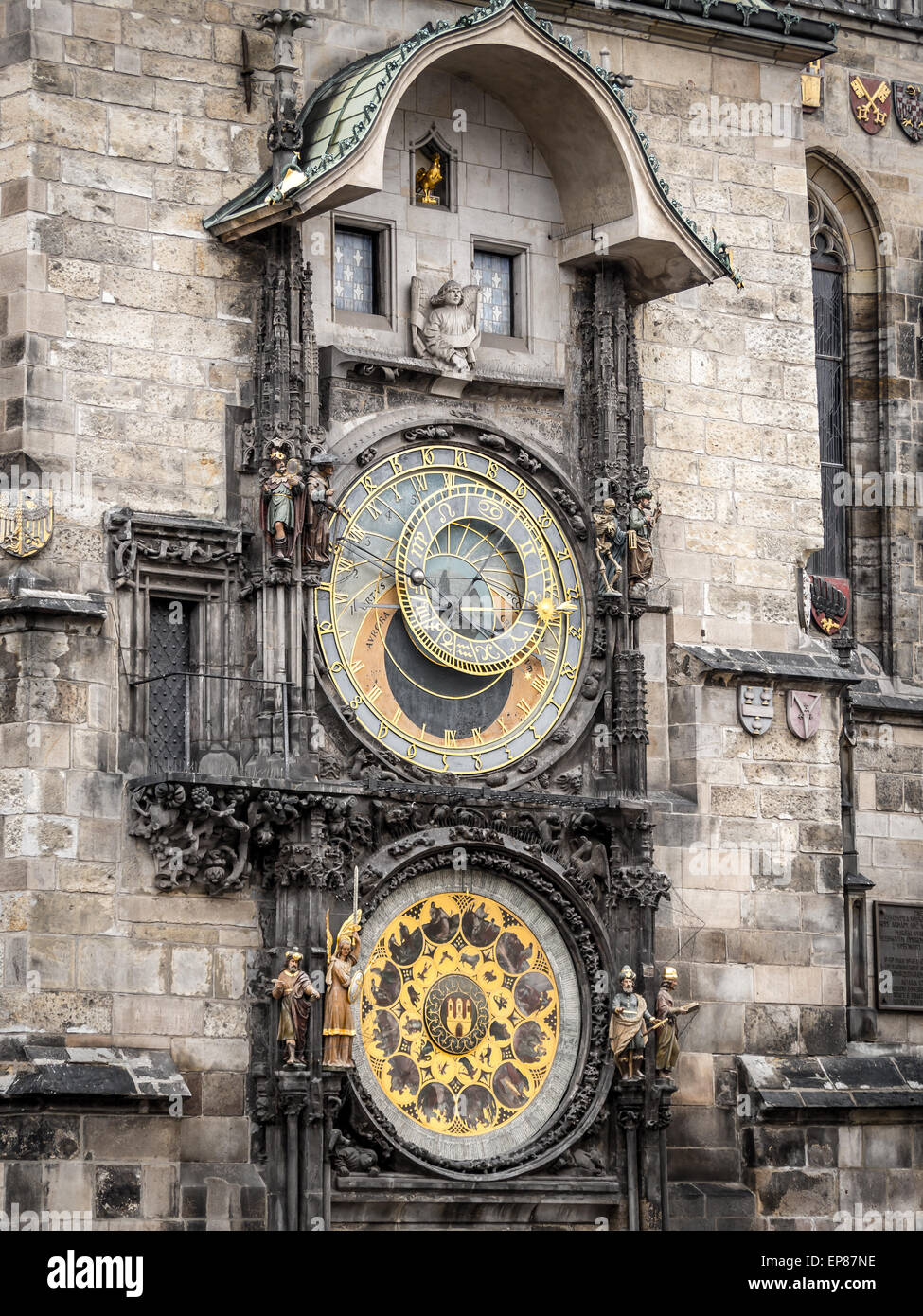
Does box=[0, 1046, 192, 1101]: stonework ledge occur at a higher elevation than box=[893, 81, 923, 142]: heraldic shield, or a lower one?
lower

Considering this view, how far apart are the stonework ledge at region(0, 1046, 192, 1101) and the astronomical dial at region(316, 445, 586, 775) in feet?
9.40

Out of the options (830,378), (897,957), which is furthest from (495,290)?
(897,957)

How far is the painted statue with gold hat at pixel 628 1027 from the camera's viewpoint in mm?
22562

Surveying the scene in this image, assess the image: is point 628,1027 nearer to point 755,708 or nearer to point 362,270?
point 755,708

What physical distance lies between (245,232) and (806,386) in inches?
200

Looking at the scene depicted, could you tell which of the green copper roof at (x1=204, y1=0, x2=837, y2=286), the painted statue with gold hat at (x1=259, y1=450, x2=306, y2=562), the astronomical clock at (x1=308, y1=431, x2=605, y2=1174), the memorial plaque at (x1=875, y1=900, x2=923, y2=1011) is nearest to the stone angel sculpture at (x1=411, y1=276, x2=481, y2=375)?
the astronomical clock at (x1=308, y1=431, x2=605, y2=1174)

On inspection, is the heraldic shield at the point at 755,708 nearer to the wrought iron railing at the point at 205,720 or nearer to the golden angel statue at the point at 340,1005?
the wrought iron railing at the point at 205,720

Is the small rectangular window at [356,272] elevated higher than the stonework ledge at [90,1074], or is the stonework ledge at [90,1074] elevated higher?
the small rectangular window at [356,272]

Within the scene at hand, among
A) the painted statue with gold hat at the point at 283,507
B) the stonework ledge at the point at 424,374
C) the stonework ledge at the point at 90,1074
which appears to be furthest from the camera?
the stonework ledge at the point at 424,374

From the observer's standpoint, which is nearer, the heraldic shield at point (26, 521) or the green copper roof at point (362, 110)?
the heraldic shield at point (26, 521)

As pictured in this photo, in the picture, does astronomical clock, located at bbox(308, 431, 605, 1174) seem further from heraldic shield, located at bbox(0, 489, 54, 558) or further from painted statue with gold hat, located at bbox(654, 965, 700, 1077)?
heraldic shield, located at bbox(0, 489, 54, 558)

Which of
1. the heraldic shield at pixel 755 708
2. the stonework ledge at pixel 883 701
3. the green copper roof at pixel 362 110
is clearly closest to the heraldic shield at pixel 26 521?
the green copper roof at pixel 362 110

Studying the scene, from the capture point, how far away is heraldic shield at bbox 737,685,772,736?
78.9ft

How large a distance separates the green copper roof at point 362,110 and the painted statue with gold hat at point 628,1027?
5249 mm
